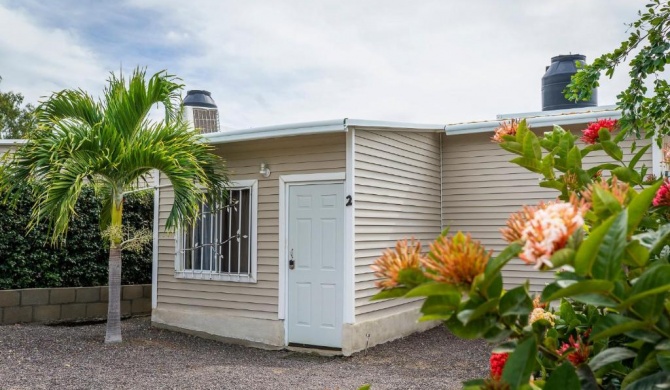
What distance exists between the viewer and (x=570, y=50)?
11945 millimetres

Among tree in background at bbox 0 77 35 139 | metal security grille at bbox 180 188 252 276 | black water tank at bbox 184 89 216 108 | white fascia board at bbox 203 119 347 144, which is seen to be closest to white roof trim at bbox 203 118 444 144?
white fascia board at bbox 203 119 347 144

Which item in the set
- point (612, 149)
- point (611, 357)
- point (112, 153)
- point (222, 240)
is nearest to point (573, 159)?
point (612, 149)

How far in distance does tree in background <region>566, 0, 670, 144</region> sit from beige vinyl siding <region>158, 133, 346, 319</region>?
422 centimetres

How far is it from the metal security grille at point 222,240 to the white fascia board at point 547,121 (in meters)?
3.07

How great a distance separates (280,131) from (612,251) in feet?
22.3

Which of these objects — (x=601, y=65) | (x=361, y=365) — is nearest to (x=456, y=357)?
(x=361, y=365)

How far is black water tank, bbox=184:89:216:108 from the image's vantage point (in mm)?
12648

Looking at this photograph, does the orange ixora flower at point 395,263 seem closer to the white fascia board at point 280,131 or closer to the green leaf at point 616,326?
the green leaf at point 616,326

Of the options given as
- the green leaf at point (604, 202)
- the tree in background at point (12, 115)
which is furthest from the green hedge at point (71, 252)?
the tree in background at point (12, 115)

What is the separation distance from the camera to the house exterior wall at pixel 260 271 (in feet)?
25.2

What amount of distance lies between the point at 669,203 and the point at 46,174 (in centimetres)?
672

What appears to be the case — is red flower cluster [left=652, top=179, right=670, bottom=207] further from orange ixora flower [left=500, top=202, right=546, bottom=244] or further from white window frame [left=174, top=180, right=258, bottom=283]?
white window frame [left=174, top=180, right=258, bottom=283]

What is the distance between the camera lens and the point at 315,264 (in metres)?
7.61

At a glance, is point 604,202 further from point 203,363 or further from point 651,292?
point 203,363
